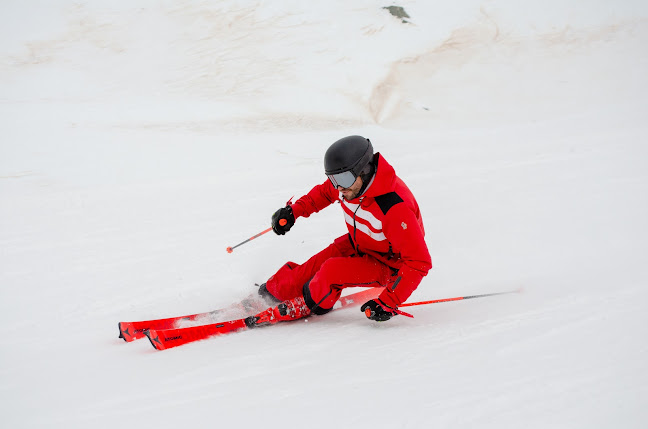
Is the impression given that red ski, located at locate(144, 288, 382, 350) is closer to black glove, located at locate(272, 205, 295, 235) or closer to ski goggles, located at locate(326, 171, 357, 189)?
black glove, located at locate(272, 205, 295, 235)

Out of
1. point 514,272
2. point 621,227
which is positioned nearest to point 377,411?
point 514,272

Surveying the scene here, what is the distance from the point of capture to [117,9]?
40.6ft

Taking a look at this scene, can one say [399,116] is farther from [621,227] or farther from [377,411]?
[377,411]

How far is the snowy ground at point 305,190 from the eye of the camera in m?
2.30

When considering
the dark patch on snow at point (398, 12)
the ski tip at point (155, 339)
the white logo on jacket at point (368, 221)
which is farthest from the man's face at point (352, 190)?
the dark patch on snow at point (398, 12)

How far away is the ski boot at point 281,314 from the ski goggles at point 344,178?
3.03 feet

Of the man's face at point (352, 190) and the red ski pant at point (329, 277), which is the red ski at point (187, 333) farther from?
the man's face at point (352, 190)

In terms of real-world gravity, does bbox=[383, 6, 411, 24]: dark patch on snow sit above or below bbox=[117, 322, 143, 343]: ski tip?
above

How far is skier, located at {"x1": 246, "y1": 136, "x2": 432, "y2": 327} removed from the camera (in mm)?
3189

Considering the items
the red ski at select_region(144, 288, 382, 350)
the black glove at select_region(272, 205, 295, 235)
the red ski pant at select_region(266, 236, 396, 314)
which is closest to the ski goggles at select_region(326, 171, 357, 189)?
the red ski pant at select_region(266, 236, 396, 314)

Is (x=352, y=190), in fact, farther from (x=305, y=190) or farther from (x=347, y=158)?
(x=305, y=190)

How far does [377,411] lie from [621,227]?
3.95 meters

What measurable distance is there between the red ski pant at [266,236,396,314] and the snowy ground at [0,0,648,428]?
212 mm

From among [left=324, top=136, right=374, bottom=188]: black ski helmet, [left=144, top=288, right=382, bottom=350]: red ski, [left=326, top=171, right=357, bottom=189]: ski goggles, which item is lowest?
[left=144, top=288, right=382, bottom=350]: red ski
